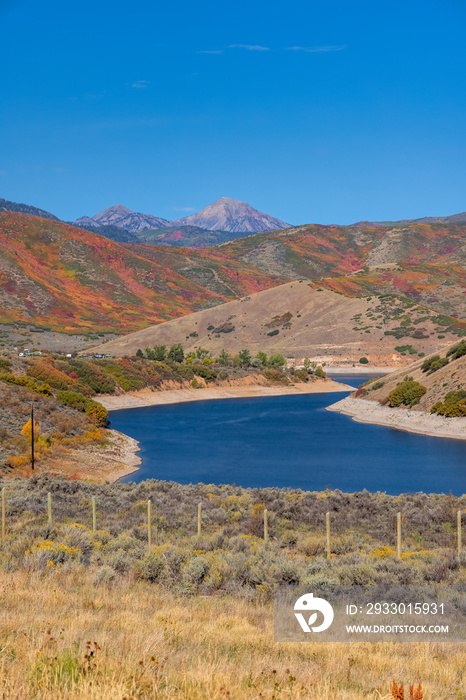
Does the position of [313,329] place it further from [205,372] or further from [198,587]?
[198,587]

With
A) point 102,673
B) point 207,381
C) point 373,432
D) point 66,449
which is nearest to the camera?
point 102,673

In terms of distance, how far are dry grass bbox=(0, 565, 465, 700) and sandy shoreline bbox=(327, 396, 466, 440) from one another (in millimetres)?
52418

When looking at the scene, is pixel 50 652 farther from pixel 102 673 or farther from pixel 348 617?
pixel 348 617

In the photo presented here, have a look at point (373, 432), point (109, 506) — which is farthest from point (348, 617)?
point (373, 432)

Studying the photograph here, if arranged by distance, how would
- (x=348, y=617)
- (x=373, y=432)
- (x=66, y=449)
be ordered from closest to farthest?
(x=348, y=617), (x=66, y=449), (x=373, y=432)

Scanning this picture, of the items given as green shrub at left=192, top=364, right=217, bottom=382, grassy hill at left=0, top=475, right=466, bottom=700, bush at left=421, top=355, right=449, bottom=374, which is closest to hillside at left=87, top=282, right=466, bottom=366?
green shrub at left=192, top=364, right=217, bottom=382

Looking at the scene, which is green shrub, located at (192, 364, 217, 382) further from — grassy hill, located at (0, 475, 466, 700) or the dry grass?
the dry grass

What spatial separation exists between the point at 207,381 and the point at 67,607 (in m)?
99.9

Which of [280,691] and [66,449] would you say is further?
[66,449]

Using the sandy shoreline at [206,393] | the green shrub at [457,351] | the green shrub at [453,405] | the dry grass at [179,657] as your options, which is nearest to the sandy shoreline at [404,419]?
the green shrub at [453,405]

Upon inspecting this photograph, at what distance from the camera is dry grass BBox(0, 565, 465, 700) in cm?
708

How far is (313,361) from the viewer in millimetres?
151500

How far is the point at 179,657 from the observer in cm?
862

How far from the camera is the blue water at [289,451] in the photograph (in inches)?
1844
